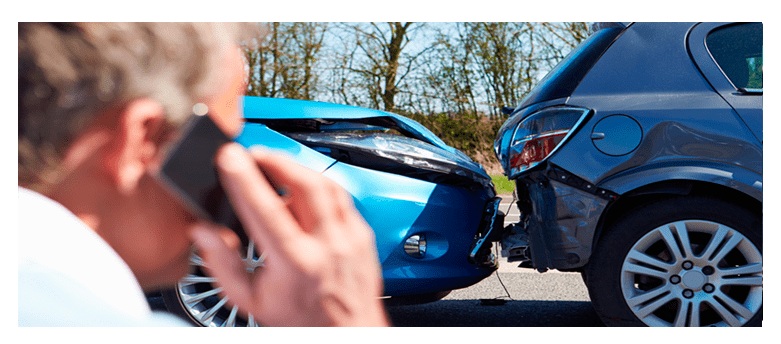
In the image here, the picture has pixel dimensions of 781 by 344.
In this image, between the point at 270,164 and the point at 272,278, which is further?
the point at 270,164

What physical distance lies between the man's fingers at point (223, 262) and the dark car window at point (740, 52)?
1.92 meters

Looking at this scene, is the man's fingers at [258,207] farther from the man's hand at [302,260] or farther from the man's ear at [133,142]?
the man's ear at [133,142]

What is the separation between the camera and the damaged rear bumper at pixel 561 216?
3.10 meters

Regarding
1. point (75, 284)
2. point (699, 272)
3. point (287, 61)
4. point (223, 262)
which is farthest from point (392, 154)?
point (75, 284)

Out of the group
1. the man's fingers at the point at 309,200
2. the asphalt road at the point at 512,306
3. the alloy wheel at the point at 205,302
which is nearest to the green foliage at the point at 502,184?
the asphalt road at the point at 512,306

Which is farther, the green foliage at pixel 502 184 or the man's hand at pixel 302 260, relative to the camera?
the green foliage at pixel 502 184

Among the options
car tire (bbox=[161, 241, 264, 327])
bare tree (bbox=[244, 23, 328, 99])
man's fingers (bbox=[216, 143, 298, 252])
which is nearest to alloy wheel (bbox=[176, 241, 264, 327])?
car tire (bbox=[161, 241, 264, 327])

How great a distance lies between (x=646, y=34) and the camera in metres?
3.17

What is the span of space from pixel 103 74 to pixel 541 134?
170 cm

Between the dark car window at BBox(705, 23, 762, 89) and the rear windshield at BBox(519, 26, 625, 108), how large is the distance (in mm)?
353

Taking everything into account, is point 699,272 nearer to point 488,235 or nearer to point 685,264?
point 685,264
